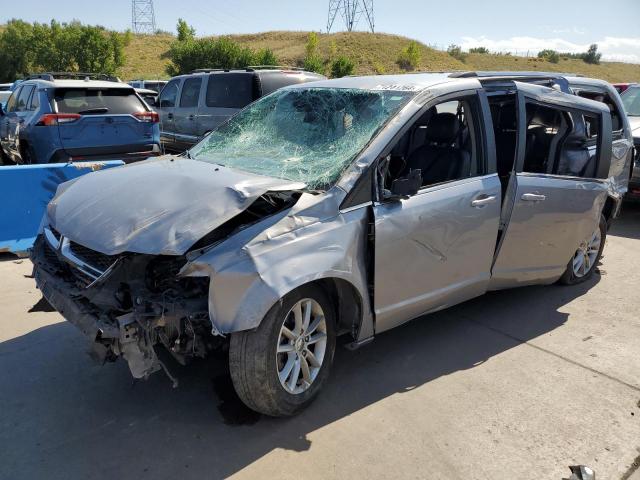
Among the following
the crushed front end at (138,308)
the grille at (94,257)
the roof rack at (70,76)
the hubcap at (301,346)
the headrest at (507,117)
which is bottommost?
the hubcap at (301,346)

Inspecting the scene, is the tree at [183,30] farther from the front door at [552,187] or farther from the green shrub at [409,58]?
the front door at [552,187]

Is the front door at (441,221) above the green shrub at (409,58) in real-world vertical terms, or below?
below

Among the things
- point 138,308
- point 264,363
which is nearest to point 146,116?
point 138,308

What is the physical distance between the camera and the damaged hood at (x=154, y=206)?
8.79ft

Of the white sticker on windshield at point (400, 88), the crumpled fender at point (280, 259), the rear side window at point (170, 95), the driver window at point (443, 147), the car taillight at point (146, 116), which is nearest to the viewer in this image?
the crumpled fender at point (280, 259)

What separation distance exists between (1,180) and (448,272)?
15.8 feet

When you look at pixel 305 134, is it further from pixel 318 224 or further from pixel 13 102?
pixel 13 102

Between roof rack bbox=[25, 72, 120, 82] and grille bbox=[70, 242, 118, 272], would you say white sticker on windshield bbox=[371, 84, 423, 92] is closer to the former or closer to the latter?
grille bbox=[70, 242, 118, 272]

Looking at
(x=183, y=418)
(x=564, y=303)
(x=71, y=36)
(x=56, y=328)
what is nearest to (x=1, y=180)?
(x=56, y=328)

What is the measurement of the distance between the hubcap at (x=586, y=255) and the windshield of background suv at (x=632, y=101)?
17.6 feet

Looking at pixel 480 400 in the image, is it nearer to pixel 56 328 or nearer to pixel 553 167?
pixel 553 167

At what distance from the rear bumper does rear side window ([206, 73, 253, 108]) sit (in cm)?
168

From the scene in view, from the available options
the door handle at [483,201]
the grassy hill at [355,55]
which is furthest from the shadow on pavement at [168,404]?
the grassy hill at [355,55]

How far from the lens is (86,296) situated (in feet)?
9.19
